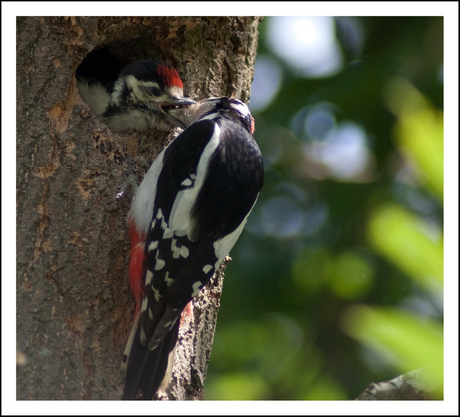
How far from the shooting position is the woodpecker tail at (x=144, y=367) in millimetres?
2371

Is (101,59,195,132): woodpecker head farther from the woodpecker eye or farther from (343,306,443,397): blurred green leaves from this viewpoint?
(343,306,443,397): blurred green leaves

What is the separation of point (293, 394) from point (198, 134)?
1.65m

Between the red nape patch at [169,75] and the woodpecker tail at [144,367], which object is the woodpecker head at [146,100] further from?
the woodpecker tail at [144,367]

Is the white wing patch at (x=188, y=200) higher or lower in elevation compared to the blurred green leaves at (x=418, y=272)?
higher

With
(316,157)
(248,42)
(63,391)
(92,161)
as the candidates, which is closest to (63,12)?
(92,161)

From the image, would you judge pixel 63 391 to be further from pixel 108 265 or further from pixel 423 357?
pixel 423 357

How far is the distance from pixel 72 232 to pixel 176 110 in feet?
2.88

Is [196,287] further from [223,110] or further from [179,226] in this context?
[223,110]

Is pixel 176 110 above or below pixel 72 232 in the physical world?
above

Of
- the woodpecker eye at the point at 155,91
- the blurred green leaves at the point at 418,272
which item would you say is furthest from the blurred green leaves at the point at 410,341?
the woodpecker eye at the point at 155,91

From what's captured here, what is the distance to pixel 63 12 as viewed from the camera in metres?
2.64

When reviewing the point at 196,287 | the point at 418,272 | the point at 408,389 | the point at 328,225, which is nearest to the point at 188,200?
the point at 196,287

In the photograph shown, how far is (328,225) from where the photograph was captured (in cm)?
406

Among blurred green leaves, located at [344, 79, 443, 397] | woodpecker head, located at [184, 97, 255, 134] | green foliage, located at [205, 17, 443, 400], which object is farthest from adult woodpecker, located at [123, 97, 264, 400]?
green foliage, located at [205, 17, 443, 400]
